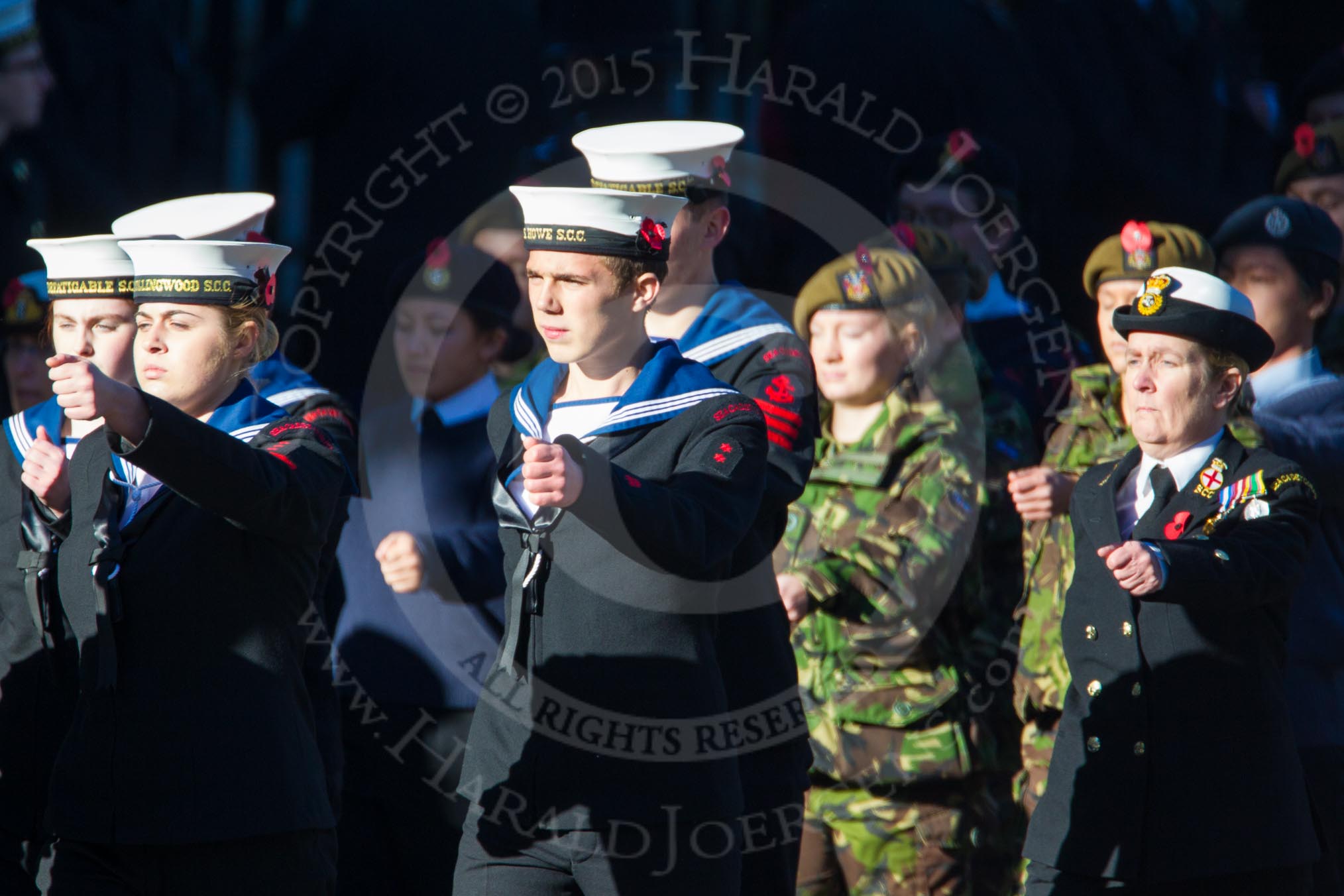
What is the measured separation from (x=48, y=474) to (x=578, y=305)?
1009mm

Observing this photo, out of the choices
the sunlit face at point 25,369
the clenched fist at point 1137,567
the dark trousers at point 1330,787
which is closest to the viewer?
the clenched fist at point 1137,567

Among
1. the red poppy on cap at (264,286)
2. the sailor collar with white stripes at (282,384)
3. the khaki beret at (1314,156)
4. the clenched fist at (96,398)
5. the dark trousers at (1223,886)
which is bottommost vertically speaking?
the dark trousers at (1223,886)

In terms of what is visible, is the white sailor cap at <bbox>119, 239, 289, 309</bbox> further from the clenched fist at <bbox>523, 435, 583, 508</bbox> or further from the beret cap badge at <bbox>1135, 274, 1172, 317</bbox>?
the beret cap badge at <bbox>1135, 274, 1172, 317</bbox>

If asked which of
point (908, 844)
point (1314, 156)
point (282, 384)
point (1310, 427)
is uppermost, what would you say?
point (1314, 156)

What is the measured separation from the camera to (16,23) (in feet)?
17.3

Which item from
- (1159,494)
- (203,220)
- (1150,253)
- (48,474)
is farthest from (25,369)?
(1159,494)

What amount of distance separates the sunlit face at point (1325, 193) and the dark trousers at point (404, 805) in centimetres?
287

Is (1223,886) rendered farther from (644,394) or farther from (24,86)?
(24,86)

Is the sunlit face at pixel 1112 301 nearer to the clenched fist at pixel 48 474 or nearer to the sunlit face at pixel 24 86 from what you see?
the clenched fist at pixel 48 474

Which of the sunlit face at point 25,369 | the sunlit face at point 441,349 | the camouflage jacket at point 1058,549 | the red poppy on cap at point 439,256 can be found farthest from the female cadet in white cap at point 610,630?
the sunlit face at point 25,369

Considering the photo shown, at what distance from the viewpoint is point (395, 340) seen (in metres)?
4.72

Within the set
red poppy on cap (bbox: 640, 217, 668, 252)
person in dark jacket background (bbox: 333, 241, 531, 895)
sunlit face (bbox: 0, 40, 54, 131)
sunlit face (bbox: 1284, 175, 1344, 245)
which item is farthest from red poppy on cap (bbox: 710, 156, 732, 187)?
sunlit face (bbox: 0, 40, 54, 131)

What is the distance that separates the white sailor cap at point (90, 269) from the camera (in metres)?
3.48

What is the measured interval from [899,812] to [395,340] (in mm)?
1900
